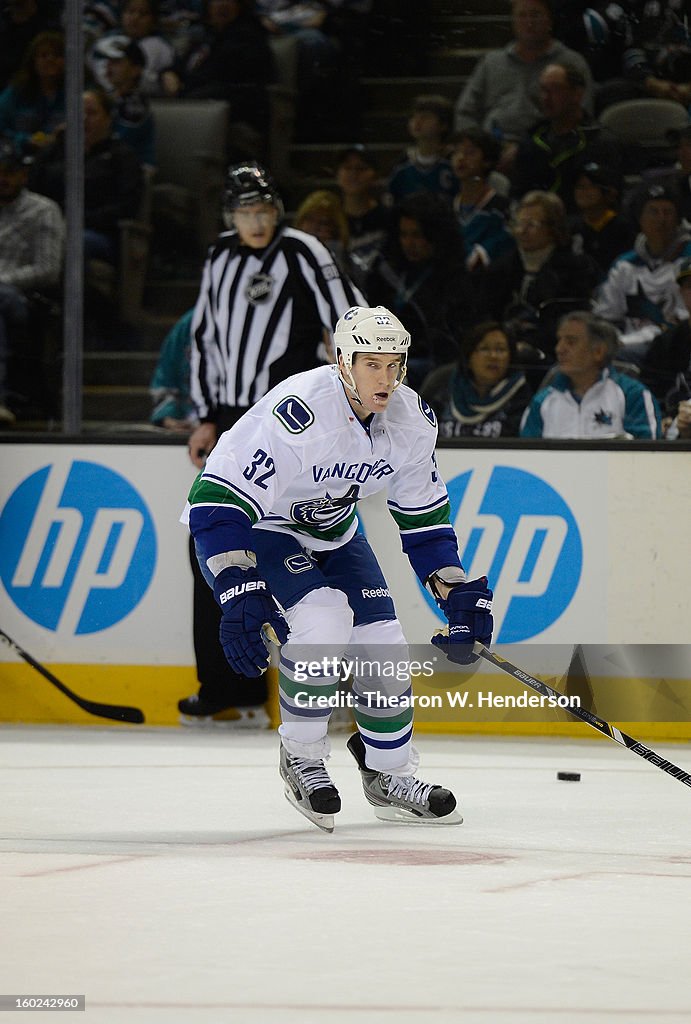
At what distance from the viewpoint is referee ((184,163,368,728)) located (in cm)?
521

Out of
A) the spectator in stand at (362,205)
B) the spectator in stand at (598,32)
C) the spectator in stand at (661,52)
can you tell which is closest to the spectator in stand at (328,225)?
the spectator in stand at (362,205)

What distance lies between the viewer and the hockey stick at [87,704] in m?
5.18

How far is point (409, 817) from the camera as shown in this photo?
3.60 metres

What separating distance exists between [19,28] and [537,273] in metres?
2.62

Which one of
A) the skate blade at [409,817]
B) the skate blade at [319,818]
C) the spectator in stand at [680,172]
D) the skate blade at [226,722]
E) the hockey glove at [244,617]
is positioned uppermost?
the spectator in stand at [680,172]

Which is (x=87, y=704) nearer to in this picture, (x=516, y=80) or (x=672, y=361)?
(x=672, y=361)

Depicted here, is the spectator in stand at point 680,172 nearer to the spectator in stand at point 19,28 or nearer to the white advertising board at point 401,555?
the white advertising board at point 401,555

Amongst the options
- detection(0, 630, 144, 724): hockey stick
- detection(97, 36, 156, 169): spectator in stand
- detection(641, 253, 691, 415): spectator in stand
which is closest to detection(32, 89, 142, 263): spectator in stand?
detection(97, 36, 156, 169): spectator in stand

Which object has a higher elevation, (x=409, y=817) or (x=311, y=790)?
(x=311, y=790)

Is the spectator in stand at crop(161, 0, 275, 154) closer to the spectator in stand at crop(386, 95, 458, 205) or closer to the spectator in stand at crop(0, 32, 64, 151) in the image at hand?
the spectator in stand at crop(0, 32, 64, 151)

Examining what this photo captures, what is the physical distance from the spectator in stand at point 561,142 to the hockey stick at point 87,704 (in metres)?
2.68

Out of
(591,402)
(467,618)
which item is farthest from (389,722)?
(591,402)

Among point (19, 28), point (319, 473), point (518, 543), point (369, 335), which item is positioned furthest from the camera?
point (19, 28)

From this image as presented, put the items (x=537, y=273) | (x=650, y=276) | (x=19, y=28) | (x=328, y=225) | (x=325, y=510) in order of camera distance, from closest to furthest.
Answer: (x=325, y=510), (x=650, y=276), (x=537, y=273), (x=328, y=225), (x=19, y=28)
